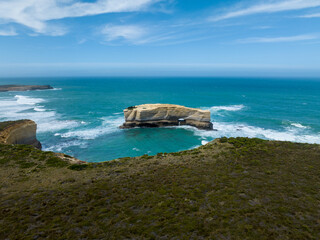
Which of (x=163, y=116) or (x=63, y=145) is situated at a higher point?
(x=163, y=116)

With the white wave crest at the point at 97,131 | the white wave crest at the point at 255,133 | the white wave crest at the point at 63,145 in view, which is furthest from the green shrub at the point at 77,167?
the white wave crest at the point at 255,133

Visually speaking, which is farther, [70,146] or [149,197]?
[70,146]

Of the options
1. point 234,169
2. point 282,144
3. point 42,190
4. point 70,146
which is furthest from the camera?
point 70,146

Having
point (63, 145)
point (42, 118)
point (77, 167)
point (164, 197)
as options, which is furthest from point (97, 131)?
point (164, 197)

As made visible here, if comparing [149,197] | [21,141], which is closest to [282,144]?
[149,197]

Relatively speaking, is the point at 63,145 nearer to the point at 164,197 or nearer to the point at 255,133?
the point at 164,197

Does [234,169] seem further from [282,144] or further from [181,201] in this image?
[282,144]

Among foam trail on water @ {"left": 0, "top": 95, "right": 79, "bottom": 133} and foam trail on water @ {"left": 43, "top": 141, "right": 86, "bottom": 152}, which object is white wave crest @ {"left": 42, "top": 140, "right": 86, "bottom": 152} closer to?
foam trail on water @ {"left": 43, "top": 141, "right": 86, "bottom": 152}
